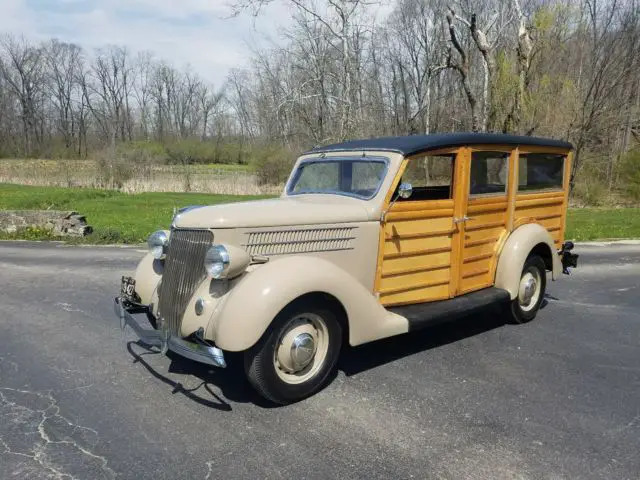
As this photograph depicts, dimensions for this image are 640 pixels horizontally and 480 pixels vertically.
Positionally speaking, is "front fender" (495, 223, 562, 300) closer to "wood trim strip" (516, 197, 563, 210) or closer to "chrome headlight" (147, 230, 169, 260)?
"wood trim strip" (516, 197, 563, 210)

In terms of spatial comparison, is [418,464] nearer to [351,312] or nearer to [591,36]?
[351,312]

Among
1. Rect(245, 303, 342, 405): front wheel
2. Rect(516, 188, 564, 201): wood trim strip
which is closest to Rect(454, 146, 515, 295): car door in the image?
Rect(516, 188, 564, 201): wood trim strip

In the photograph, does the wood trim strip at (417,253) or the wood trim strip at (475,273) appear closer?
the wood trim strip at (417,253)

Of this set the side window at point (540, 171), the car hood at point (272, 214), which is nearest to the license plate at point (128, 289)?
the car hood at point (272, 214)

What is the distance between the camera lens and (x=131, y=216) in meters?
14.5

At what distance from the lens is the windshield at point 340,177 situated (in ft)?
14.8

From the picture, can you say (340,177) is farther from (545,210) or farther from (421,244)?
(545,210)

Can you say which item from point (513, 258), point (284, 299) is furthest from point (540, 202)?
point (284, 299)

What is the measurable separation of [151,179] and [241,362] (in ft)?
72.1

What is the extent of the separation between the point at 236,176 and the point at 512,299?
832 inches

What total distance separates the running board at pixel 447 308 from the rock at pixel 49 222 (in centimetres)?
927

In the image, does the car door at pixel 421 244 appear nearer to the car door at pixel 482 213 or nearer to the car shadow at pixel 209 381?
the car door at pixel 482 213

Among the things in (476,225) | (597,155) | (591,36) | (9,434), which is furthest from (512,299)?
(597,155)

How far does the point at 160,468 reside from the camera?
2828mm
